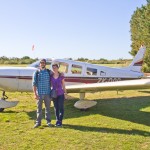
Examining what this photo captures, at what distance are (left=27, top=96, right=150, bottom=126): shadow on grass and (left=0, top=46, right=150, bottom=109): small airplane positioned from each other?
0.41 meters

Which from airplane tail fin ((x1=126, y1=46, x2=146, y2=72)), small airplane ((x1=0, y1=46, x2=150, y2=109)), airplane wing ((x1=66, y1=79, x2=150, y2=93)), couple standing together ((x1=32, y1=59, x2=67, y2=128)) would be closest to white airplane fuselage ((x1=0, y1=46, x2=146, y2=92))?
small airplane ((x1=0, y1=46, x2=150, y2=109))

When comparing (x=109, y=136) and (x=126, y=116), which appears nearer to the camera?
(x=109, y=136)

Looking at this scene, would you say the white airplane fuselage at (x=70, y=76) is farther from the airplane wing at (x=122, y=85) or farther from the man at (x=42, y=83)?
the man at (x=42, y=83)

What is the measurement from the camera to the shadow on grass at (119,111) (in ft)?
25.9

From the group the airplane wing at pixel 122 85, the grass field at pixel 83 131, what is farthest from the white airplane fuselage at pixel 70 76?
the airplane wing at pixel 122 85

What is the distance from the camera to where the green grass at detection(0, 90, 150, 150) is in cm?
527

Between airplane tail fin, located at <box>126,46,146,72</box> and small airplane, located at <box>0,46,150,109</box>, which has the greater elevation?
airplane tail fin, located at <box>126,46,146,72</box>

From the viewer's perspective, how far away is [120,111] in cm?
896

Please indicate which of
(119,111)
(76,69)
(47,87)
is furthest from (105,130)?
(76,69)

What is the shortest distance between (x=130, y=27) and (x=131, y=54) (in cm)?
632

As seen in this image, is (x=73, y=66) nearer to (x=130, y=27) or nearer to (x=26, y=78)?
Answer: (x=26, y=78)

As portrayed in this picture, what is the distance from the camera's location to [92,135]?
19.4ft

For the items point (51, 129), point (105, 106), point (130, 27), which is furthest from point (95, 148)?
point (130, 27)

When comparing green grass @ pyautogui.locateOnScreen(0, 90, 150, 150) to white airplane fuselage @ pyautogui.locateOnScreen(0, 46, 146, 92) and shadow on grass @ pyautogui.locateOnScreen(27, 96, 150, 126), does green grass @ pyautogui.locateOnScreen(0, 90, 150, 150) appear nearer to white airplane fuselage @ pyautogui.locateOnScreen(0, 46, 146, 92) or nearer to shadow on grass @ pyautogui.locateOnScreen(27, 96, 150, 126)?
shadow on grass @ pyautogui.locateOnScreen(27, 96, 150, 126)
